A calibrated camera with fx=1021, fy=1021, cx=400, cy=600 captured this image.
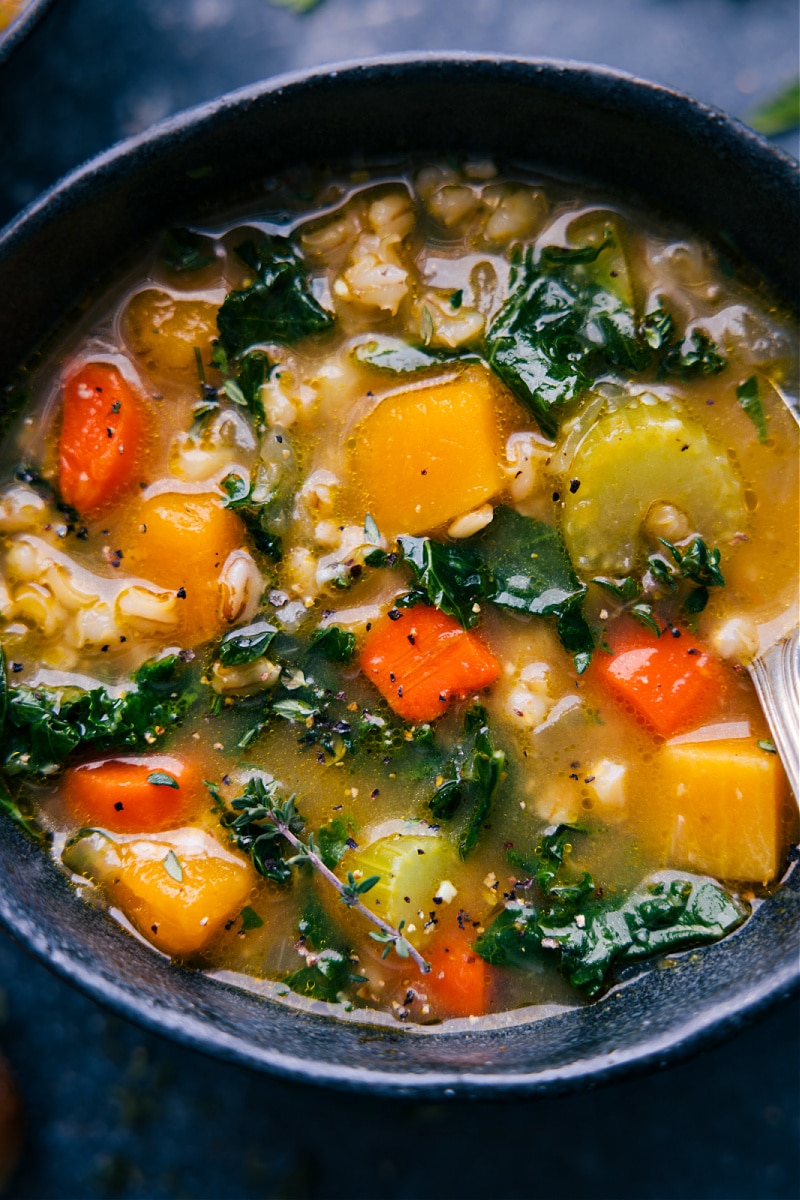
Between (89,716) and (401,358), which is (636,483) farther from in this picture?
(89,716)

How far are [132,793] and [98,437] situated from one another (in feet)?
3.16

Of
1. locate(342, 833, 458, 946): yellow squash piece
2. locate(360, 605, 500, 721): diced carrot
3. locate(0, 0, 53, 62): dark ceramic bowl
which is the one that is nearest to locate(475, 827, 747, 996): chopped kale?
locate(342, 833, 458, 946): yellow squash piece

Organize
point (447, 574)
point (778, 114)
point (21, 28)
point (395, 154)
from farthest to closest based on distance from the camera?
point (778, 114), point (395, 154), point (447, 574), point (21, 28)

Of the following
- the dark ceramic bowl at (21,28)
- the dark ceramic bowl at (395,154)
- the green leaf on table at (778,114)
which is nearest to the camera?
the dark ceramic bowl at (395,154)

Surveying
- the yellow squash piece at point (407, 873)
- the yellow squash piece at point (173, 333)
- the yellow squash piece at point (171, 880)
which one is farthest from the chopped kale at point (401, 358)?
the yellow squash piece at point (171, 880)

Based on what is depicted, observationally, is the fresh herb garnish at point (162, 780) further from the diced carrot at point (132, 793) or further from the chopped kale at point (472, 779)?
the chopped kale at point (472, 779)

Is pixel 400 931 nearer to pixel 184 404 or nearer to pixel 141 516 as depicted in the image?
pixel 141 516

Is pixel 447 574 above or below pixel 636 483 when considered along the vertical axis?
below

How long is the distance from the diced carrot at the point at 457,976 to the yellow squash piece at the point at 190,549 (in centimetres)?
105

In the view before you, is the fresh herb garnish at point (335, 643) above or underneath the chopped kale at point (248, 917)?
above

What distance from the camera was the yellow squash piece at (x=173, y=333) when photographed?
2787 millimetres

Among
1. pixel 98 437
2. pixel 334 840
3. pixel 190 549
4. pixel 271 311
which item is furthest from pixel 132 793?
pixel 271 311

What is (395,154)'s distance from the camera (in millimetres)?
2832

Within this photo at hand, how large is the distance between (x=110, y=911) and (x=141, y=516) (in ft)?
3.54
